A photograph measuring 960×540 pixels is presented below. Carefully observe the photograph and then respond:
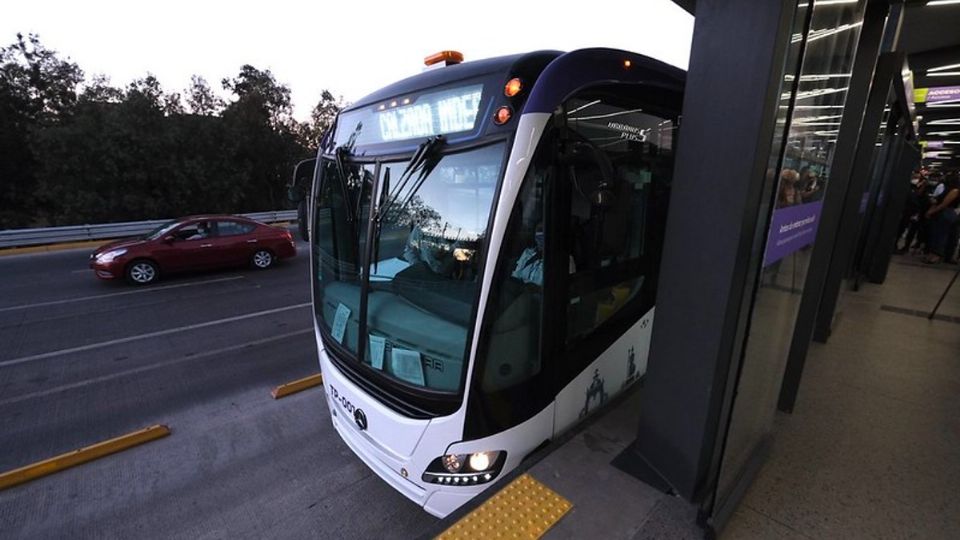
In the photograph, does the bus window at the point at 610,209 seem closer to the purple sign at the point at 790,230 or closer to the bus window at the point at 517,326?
the bus window at the point at 517,326

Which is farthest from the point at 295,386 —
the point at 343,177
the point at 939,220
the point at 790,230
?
the point at 939,220

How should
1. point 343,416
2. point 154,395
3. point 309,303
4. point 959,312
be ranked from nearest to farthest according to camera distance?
1. point 343,416
2. point 154,395
3. point 959,312
4. point 309,303

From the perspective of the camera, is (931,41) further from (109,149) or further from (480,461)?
(109,149)

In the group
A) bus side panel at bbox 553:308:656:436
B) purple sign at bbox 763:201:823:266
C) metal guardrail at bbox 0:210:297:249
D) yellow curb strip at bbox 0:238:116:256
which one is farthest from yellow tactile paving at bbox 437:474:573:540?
yellow curb strip at bbox 0:238:116:256

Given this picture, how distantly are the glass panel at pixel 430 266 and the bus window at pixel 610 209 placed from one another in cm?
53

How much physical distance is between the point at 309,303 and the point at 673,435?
308 inches

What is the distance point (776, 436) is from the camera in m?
2.93

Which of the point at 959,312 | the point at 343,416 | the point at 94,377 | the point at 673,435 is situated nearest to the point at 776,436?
the point at 673,435

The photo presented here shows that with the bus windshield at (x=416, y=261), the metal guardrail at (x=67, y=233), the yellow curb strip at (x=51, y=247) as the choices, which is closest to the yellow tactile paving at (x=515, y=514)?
the bus windshield at (x=416, y=261)

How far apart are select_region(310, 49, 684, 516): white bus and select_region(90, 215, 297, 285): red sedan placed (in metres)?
9.09

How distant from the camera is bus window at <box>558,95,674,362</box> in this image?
90.2 inches

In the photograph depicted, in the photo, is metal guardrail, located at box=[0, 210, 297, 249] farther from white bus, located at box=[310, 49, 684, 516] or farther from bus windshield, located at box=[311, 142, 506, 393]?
white bus, located at box=[310, 49, 684, 516]

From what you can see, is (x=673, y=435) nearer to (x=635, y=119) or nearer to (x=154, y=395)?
(x=635, y=119)

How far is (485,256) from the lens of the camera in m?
2.18
